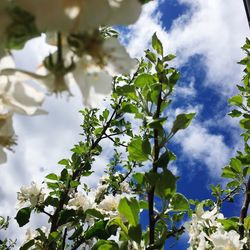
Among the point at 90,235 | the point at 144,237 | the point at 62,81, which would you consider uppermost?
the point at 90,235

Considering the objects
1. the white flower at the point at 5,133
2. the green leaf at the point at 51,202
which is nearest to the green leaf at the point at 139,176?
the white flower at the point at 5,133

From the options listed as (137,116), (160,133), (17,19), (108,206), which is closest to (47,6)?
(17,19)

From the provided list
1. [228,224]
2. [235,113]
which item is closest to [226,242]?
[228,224]

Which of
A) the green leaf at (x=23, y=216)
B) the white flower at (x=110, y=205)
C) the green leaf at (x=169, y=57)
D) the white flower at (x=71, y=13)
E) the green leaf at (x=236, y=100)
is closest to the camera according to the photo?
the white flower at (x=71, y=13)

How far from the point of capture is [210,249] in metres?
1.84

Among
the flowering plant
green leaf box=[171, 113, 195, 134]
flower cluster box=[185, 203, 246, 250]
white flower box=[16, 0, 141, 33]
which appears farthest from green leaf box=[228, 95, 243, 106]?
white flower box=[16, 0, 141, 33]

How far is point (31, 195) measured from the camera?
8.61ft

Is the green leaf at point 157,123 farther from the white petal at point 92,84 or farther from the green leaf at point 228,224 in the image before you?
the green leaf at point 228,224

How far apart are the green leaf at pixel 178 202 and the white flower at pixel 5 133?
0.92 meters

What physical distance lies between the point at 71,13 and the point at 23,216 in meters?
2.08

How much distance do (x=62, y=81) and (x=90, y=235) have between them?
138 centimetres

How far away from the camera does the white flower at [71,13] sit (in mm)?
569

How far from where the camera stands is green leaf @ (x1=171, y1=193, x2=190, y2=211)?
158 centimetres

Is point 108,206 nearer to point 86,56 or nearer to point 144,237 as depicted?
point 144,237
